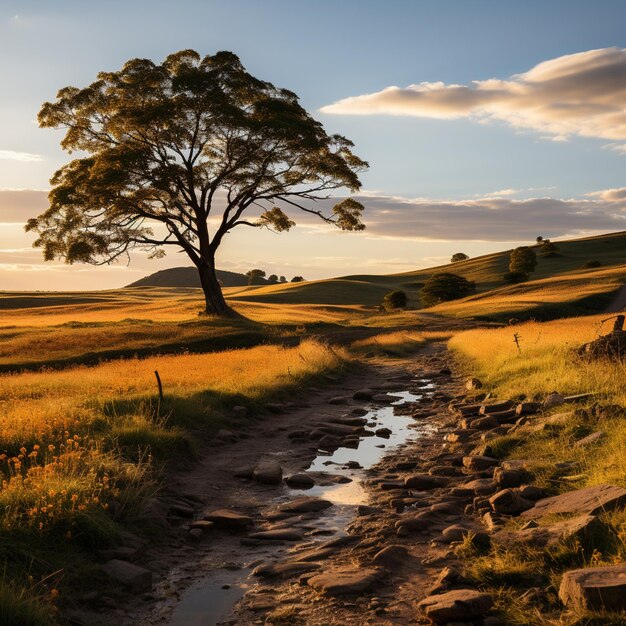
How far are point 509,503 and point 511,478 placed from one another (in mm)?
1108

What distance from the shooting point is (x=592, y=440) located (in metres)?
9.55

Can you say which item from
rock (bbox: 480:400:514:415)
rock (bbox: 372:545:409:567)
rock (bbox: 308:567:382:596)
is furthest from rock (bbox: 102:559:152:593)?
rock (bbox: 480:400:514:415)

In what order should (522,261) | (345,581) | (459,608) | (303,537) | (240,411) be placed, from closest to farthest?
(459,608) → (345,581) → (303,537) → (240,411) → (522,261)

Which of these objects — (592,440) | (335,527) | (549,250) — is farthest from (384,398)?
(549,250)

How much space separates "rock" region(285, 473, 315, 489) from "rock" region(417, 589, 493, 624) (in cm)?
464

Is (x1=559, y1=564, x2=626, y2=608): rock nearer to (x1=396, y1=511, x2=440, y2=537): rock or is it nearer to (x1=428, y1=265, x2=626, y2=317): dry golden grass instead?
(x1=396, y1=511, x2=440, y2=537): rock

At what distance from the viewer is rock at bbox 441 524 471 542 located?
24.2 ft

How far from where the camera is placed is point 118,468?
28.5 ft

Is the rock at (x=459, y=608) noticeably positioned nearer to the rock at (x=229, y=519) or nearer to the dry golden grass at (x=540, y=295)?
the rock at (x=229, y=519)

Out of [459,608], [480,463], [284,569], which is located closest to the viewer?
[459,608]

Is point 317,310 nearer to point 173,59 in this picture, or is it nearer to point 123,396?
point 173,59

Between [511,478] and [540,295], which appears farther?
[540,295]

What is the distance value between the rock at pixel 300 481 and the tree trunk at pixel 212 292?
32.7 meters

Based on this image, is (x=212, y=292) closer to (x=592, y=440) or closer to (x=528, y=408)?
(x=528, y=408)
